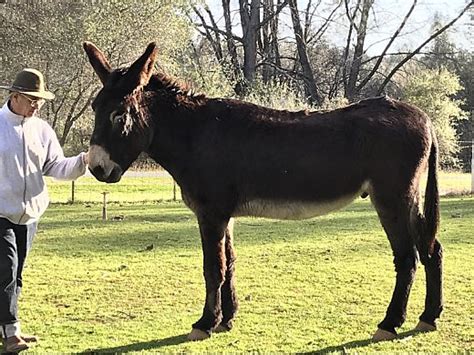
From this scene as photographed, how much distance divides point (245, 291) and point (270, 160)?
1.78 meters

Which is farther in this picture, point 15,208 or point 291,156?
point 291,156

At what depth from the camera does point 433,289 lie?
14.5 feet

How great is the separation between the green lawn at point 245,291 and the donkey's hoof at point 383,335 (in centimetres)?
7

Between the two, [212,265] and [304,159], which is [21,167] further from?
[304,159]

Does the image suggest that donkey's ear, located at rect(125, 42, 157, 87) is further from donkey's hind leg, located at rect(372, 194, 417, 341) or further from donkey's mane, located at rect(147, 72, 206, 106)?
donkey's hind leg, located at rect(372, 194, 417, 341)

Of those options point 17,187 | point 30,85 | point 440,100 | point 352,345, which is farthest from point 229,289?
point 440,100

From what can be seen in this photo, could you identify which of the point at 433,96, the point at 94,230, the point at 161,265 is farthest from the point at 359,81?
the point at 161,265

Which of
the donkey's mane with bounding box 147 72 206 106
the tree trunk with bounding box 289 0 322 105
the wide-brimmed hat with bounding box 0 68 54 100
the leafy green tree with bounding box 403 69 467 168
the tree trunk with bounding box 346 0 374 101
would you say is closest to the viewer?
the wide-brimmed hat with bounding box 0 68 54 100

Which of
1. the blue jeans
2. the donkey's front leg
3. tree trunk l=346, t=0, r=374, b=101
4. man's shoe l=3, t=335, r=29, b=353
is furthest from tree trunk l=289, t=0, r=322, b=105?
man's shoe l=3, t=335, r=29, b=353

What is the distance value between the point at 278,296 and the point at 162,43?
44.3ft

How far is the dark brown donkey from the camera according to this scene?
418 cm

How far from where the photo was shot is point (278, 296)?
5.36 metres

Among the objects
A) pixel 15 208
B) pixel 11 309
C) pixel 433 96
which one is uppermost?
pixel 433 96

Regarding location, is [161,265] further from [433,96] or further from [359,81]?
[359,81]
